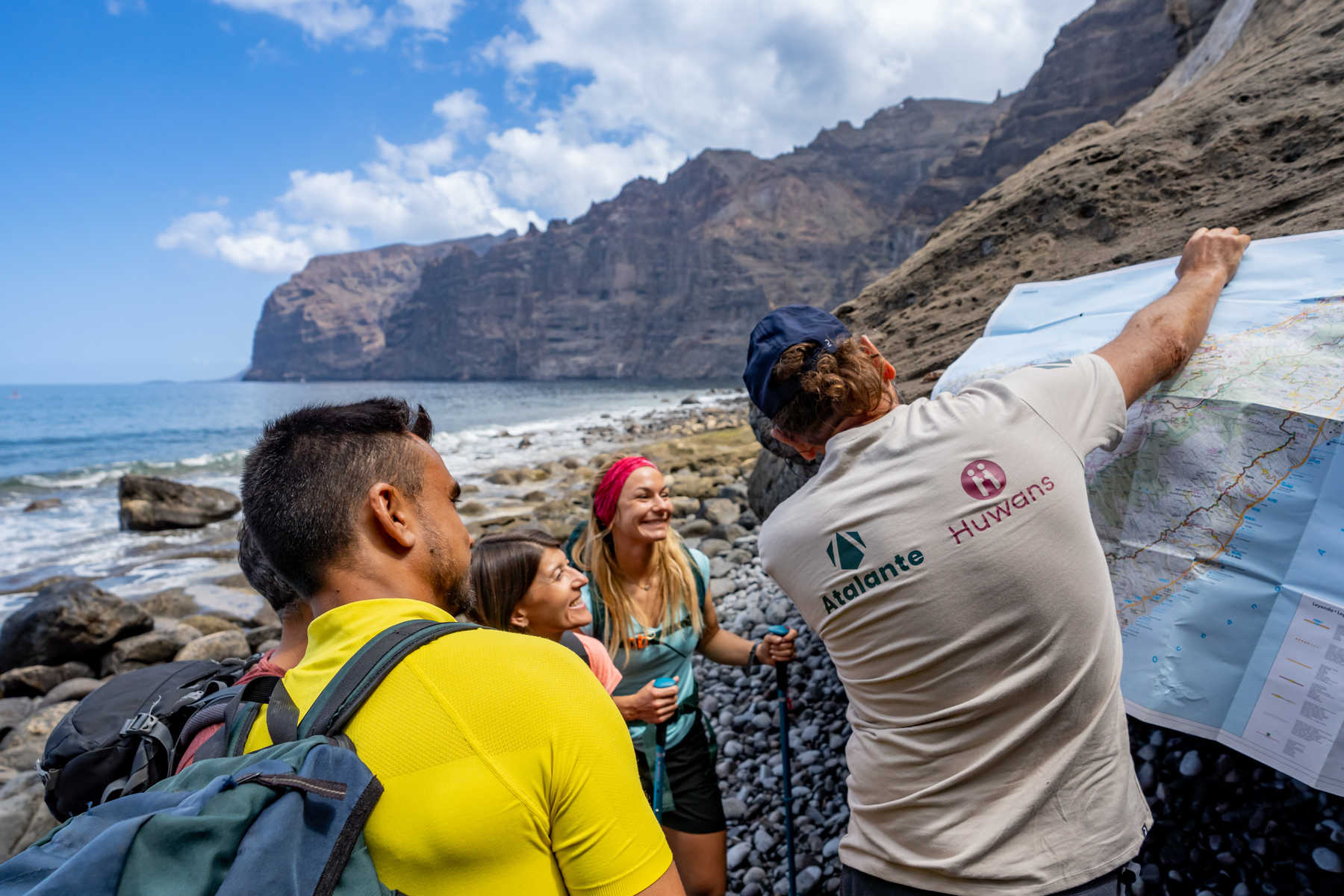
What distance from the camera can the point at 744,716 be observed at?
17.7ft

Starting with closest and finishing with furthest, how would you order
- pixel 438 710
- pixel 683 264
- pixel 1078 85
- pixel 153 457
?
1. pixel 438 710
2. pixel 153 457
3. pixel 1078 85
4. pixel 683 264

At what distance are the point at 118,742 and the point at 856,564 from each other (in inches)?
78.7

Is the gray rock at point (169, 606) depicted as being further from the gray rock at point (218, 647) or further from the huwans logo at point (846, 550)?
the huwans logo at point (846, 550)

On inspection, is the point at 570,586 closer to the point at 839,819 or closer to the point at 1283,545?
the point at 839,819

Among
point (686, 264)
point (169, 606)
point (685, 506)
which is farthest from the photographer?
point (686, 264)

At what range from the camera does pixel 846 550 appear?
5.86 ft

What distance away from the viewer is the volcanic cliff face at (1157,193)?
3.46 m

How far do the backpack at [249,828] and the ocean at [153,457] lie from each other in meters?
1.18

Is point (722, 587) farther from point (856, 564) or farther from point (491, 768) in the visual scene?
point (491, 768)

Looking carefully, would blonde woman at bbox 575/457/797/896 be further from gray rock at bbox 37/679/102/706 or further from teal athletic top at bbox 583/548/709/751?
gray rock at bbox 37/679/102/706

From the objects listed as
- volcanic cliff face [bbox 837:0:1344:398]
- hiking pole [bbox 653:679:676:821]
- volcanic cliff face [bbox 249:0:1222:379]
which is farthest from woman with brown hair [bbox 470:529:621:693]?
volcanic cliff face [bbox 249:0:1222:379]

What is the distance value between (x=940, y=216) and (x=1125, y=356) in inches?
4055

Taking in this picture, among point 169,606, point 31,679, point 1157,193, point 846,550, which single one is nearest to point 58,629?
point 31,679

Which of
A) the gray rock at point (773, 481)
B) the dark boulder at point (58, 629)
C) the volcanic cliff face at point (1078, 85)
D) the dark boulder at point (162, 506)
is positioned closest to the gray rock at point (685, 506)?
the gray rock at point (773, 481)
